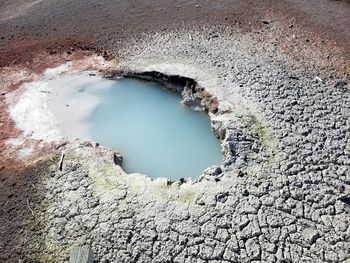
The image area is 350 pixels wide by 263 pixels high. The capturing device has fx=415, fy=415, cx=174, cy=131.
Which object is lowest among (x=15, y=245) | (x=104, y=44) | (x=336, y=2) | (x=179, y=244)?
(x=15, y=245)

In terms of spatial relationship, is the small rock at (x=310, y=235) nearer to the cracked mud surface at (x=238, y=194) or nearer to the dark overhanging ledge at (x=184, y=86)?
the cracked mud surface at (x=238, y=194)

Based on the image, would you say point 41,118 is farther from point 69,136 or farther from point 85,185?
point 85,185

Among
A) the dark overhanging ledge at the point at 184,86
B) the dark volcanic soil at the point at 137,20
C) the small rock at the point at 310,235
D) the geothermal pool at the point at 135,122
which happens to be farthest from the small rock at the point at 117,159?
the dark volcanic soil at the point at 137,20

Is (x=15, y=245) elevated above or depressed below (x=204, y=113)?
below

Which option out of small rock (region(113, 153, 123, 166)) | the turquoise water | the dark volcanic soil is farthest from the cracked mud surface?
the dark volcanic soil

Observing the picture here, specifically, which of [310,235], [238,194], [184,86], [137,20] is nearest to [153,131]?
[184,86]

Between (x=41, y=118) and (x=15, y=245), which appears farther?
(x=41, y=118)

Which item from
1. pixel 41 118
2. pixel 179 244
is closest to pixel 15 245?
pixel 179 244

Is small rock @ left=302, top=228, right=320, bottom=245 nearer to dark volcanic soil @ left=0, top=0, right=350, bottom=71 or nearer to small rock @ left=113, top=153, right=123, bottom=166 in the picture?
small rock @ left=113, top=153, right=123, bottom=166
